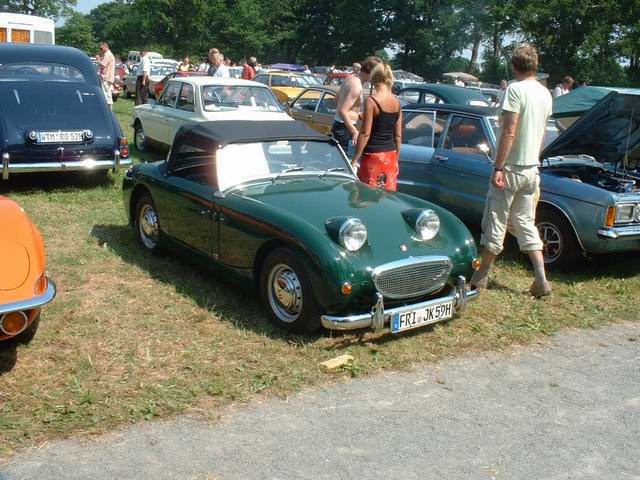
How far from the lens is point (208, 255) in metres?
5.71

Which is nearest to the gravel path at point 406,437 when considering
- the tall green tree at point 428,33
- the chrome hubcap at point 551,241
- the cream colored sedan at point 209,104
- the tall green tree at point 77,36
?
the chrome hubcap at point 551,241

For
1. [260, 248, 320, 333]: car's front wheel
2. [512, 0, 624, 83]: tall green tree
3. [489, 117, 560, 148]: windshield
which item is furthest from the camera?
[512, 0, 624, 83]: tall green tree

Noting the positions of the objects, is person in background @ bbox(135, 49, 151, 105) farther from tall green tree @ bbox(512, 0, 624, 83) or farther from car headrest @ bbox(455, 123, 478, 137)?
tall green tree @ bbox(512, 0, 624, 83)

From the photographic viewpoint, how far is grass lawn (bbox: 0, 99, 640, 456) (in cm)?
393

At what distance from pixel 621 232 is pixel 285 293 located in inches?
129

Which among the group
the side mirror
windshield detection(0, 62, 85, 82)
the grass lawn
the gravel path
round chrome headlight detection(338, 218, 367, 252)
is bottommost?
the gravel path

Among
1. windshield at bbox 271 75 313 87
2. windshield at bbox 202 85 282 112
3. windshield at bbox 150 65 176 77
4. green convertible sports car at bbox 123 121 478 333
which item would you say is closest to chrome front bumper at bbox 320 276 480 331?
green convertible sports car at bbox 123 121 478 333

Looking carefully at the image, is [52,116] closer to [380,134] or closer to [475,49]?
[380,134]

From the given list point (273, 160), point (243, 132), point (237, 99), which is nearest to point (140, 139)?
point (237, 99)

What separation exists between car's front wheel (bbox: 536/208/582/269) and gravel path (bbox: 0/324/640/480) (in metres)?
2.13

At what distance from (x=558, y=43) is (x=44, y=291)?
4495cm

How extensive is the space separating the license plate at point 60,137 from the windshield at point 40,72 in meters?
1.05

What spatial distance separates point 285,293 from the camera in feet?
16.3

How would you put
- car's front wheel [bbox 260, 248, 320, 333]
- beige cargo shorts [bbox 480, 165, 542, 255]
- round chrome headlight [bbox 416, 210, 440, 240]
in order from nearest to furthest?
car's front wheel [bbox 260, 248, 320, 333] → round chrome headlight [bbox 416, 210, 440, 240] → beige cargo shorts [bbox 480, 165, 542, 255]
